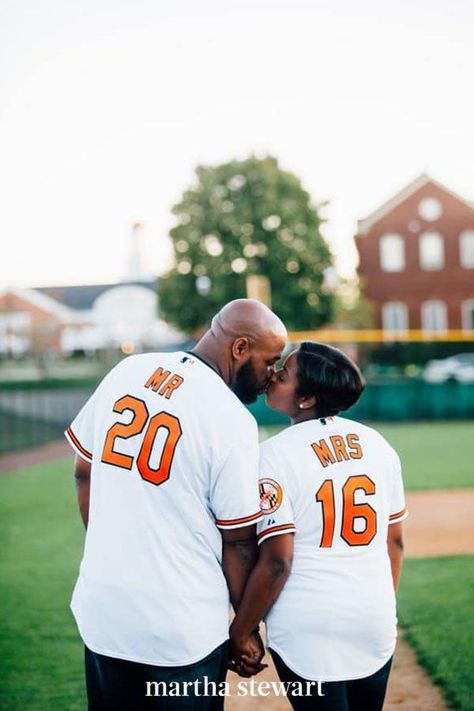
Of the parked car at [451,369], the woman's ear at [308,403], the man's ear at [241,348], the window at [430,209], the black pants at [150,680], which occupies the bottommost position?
the parked car at [451,369]

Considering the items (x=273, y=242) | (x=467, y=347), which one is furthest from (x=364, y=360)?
(x=273, y=242)

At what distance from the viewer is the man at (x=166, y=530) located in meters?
2.08

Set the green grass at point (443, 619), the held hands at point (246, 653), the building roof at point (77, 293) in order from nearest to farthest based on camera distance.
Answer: the held hands at point (246, 653), the green grass at point (443, 619), the building roof at point (77, 293)

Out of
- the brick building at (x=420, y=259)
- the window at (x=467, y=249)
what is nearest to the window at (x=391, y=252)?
the brick building at (x=420, y=259)

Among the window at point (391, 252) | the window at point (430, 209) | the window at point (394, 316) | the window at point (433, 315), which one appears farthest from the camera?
the window at point (430, 209)

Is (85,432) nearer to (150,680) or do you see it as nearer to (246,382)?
(246,382)

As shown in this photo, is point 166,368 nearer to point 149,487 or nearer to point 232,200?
point 149,487

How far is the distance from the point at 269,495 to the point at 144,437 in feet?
1.24

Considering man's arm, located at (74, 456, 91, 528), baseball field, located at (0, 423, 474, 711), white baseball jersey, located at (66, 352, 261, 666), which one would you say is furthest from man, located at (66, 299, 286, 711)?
baseball field, located at (0, 423, 474, 711)

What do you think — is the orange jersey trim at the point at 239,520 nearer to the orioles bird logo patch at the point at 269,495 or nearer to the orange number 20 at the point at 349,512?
the orioles bird logo patch at the point at 269,495

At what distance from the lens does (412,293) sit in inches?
1220

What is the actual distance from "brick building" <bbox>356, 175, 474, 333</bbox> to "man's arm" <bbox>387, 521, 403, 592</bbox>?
94.4 ft

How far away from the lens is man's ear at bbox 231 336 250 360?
7.39 ft

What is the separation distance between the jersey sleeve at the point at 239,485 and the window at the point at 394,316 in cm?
2970
